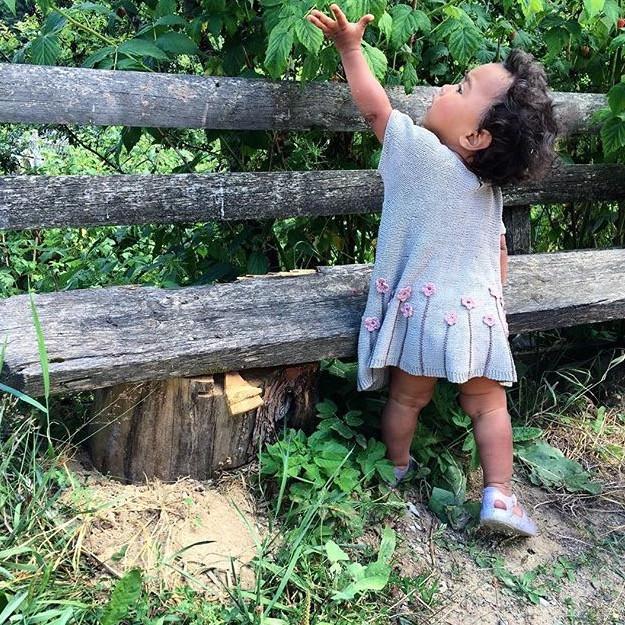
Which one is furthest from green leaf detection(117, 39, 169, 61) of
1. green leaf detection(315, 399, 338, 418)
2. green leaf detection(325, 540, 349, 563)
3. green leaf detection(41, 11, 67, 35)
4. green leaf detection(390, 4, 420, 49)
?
green leaf detection(325, 540, 349, 563)

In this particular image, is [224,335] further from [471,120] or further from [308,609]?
[471,120]

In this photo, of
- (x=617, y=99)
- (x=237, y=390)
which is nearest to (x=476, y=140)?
(x=237, y=390)

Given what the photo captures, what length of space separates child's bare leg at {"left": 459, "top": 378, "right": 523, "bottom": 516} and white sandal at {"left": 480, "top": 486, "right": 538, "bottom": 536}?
25 mm

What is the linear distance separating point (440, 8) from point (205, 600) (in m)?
1.97

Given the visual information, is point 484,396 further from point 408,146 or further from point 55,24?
point 55,24

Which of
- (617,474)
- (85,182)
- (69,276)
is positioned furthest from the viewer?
(69,276)

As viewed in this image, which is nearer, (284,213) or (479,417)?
(479,417)

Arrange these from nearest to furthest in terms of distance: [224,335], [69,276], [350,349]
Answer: [224,335]
[350,349]
[69,276]

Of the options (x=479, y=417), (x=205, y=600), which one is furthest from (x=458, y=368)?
(x=205, y=600)

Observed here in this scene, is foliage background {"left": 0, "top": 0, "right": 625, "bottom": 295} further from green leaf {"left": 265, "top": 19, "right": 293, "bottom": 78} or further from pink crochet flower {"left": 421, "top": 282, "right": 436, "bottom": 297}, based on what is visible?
pink crochet flower {"left": 421, "top": 282, "right": 436, "bottom": 297}

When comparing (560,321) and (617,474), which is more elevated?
(560,321)

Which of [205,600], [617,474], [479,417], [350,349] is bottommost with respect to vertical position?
[617,474]

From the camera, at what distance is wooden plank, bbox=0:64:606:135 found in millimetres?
2262

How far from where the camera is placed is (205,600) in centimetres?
178
